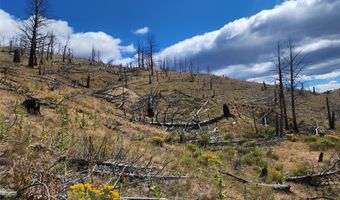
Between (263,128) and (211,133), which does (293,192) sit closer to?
Answer: (211,133)

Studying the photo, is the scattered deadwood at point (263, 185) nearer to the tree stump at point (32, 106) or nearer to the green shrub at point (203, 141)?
the tree stump at point (32, 106)

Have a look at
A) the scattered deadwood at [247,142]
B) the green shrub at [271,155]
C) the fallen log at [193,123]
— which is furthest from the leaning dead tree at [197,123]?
the green shrub at [271,155]

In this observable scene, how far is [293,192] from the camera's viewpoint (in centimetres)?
1119

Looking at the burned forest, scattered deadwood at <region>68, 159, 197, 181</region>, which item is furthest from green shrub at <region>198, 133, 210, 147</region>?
scattered deadwood at <region>68, 159, 197, 181</region>

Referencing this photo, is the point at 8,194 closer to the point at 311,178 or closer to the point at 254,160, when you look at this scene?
the point at 311,178

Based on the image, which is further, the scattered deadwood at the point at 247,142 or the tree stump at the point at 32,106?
the scattered deadwood at the point at 247,142

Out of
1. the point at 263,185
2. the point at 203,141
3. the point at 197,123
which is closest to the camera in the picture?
the point at 263,185

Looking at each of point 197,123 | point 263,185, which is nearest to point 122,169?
point 263,185

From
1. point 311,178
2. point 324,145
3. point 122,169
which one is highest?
point 122,169

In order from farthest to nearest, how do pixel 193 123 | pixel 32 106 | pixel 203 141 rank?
pixel 193 123 → pixel 203 141 → pixel 32 106

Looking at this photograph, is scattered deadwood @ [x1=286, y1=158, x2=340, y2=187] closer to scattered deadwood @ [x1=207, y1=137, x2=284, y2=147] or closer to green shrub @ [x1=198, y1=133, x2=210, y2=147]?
green shrub @ [x1=198, y1=133, x2=210, y2=147]

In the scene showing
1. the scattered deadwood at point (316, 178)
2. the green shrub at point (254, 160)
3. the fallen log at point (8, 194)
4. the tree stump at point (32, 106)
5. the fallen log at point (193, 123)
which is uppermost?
the tree stump at point (32, 106)

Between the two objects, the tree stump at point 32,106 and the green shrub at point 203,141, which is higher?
the tree stump at point 32,106

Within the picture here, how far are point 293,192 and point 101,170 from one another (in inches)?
281
